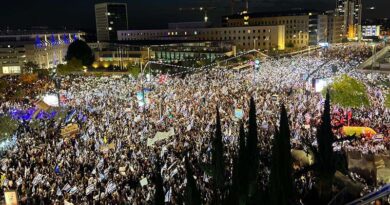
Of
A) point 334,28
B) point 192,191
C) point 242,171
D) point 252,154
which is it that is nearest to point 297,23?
point 334,28

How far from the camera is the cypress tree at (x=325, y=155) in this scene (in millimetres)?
10781

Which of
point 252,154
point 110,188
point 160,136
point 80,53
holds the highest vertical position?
point 80,53

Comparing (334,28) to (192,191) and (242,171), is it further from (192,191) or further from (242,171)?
(192,191)

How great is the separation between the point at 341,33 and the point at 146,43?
278 feet

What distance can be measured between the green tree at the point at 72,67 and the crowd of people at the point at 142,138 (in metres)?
32.4

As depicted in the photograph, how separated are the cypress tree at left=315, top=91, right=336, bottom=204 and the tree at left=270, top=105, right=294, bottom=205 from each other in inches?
76.8

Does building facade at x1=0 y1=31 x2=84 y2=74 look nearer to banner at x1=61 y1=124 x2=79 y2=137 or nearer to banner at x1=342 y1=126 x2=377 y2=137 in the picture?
banner at x1=61 y1=124 x2=79 y2=137

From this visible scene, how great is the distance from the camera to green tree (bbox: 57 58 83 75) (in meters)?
63.8

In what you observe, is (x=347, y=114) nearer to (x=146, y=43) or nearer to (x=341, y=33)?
(x=146, y=43)

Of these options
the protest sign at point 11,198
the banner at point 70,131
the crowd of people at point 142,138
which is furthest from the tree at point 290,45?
the protest sign at point 11,198

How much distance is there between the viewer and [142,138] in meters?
19.0

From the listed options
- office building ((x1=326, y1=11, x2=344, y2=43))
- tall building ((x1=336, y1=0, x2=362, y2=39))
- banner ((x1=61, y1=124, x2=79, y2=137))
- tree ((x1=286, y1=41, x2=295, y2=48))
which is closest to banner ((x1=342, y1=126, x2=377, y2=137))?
banner ((x1=61, y1=124, x2=79, y2=137))

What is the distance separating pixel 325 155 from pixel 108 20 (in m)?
147

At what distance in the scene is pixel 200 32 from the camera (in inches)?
3679
